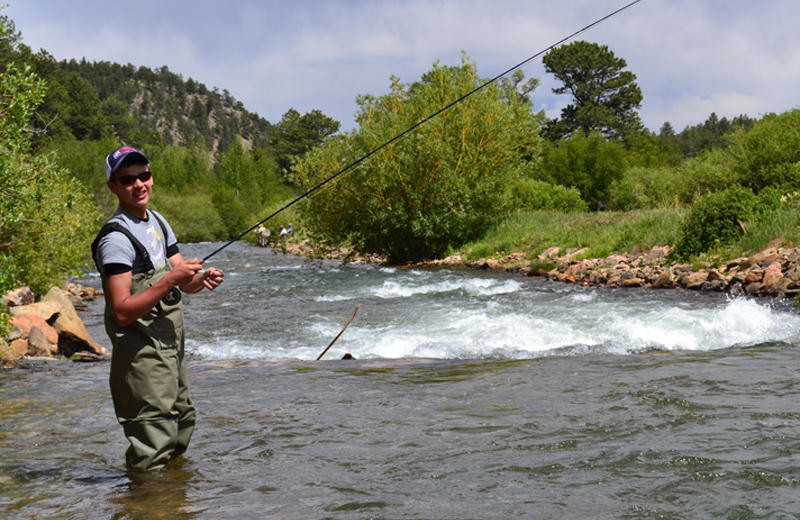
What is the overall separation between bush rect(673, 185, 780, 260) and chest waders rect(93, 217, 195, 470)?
15.6 metres

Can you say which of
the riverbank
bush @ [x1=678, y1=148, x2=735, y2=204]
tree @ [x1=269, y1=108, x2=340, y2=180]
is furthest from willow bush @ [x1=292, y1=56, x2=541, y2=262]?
tree @ [x1=269, y1=108, x2=340, y2=180]

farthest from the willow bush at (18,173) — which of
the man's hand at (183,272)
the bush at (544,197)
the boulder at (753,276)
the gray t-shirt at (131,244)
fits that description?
the bush at (544,197)

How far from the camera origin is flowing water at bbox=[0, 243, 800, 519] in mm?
3663

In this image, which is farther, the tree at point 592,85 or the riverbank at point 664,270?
the tree at point 592,85

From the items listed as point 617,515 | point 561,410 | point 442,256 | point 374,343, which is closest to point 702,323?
point 374,343

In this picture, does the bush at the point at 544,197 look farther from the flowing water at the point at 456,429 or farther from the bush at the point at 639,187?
the flowing water at the point at 456,429

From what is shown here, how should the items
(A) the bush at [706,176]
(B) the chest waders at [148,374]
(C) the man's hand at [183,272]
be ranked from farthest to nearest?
(A) the bush at [706,176] → (B) the chest waders at [148,374] → (C) the man's hand at [183,272]

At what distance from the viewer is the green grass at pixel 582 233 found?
20188 millimetres

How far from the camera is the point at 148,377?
3.77 meters

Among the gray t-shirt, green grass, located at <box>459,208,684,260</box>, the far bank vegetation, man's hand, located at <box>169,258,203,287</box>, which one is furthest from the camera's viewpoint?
green grass, located at <box>459,208,684,260</box>

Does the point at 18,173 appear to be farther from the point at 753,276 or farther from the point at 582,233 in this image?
the point at 582,233

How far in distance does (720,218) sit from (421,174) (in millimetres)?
11319

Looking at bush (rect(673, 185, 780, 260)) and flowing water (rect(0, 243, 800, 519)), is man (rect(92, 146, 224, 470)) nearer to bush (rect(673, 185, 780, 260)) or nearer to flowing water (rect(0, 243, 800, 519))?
flowing water (rect(0, 243, 800, 519))

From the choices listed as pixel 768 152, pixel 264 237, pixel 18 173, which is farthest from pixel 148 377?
pixel 264 237
